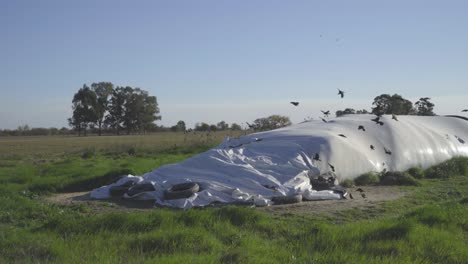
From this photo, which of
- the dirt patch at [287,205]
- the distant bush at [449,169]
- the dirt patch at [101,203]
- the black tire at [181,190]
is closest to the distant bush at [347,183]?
the dirt patch at [287,205]

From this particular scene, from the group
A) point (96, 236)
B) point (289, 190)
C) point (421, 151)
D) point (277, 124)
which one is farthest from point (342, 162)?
point (277, 124)

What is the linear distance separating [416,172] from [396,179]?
1986mm

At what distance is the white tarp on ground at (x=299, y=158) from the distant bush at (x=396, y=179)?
466mm

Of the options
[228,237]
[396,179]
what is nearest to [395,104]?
[396,179]

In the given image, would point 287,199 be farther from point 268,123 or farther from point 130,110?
point 130,110

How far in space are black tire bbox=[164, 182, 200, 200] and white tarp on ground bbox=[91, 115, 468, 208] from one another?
4.8 inches

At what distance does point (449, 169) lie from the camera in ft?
51.4

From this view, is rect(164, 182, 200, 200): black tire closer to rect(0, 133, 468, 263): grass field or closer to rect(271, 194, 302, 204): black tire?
rect(271, 194, 302, 204): black tire

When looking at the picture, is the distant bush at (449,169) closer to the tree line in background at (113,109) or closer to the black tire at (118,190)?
the black tire at (118,190)

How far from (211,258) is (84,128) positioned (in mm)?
73239

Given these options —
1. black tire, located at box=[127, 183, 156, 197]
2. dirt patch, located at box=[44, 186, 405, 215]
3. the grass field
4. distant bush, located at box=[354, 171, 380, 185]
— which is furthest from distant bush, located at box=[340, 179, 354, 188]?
black tire, located at box=[127, 183, 156, 197]

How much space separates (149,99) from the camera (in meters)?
80.3

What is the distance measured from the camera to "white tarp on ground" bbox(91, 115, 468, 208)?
10.8 meters

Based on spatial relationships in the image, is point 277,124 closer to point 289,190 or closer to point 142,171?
point 142,171
